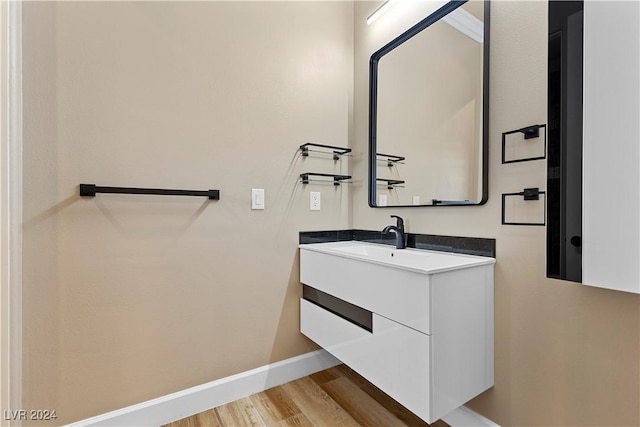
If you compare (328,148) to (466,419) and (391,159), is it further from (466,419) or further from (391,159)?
(466,419)

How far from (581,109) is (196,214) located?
1604 mm

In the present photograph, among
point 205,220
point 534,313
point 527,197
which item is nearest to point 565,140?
point 527,197

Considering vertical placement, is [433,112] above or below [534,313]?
above

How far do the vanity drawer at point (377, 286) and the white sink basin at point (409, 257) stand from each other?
0.08 ft

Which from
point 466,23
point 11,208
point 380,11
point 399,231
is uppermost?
point 380,11

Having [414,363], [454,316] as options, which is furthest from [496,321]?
[414,363]

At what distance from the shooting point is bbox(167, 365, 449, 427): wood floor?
1.51 meters

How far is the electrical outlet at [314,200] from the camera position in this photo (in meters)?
1.95

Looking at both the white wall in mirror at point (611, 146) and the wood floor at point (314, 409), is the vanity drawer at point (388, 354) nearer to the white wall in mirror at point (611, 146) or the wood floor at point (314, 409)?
the wood floor at point (314, 409)

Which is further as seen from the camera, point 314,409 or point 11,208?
point 314,409

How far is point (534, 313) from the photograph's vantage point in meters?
1.19

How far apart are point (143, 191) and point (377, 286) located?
3.74 feet

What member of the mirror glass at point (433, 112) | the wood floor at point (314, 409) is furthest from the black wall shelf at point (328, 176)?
the wood floor at point (314, 409)

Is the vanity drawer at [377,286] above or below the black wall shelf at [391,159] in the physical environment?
below
